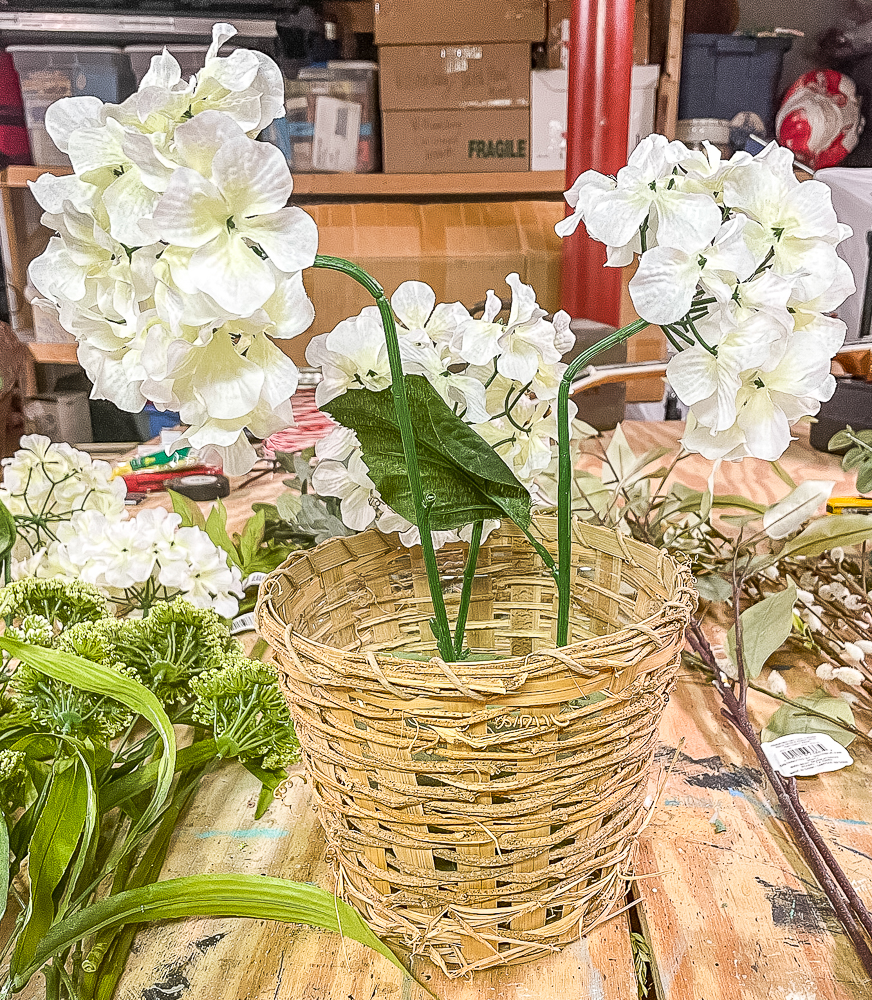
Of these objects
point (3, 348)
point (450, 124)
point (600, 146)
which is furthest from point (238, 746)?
point (450, 124)

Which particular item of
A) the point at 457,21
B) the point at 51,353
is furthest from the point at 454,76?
the point at 51,353

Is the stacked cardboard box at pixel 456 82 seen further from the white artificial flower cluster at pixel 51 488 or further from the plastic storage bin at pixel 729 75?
the white artificial flower cluster at pixel 51 488

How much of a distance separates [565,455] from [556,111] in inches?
78.4

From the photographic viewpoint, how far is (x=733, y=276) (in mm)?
340

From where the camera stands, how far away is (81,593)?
0.50 metres

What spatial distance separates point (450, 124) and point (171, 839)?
6.59ft

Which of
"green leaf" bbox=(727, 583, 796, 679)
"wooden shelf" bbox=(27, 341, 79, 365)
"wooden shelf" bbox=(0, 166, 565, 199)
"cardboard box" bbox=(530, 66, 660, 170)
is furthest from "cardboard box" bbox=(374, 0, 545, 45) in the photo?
"green leaf" bbox=(727, 583, 796, 679)

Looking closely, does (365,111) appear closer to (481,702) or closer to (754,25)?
(754,25)

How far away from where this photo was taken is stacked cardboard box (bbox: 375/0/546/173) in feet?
6.52

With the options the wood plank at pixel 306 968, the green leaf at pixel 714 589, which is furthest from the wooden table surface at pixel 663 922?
the green leaf at pixel 714 589

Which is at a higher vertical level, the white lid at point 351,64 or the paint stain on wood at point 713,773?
the white lid at point 351,64

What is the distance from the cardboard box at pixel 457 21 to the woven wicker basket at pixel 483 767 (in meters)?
1.95

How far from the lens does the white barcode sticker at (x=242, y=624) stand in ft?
2.35

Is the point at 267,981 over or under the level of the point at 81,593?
under
